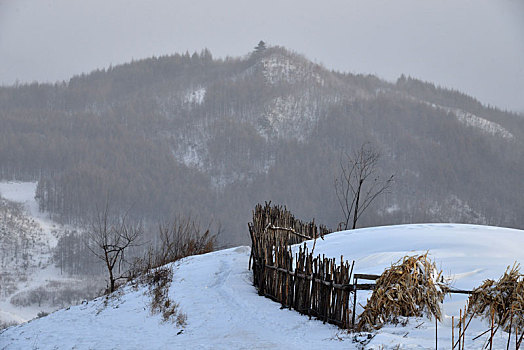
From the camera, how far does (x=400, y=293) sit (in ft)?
19.1

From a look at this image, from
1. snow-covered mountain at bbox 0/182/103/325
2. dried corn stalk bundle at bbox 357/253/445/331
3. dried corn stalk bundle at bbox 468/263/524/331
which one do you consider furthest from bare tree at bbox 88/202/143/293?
snow-covered mountain at bbox 0/182/103/325

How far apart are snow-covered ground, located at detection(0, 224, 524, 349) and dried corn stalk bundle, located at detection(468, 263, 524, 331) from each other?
18cm

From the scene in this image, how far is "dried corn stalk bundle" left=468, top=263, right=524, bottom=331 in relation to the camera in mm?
5133

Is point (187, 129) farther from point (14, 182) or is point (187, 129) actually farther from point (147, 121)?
point (14, 182)

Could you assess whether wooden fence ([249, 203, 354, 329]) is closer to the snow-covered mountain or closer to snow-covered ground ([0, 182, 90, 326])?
the snow-covered mountain

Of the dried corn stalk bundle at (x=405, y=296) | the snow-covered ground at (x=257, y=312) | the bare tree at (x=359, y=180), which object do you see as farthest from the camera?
the bare tree at (x=359, y=180)

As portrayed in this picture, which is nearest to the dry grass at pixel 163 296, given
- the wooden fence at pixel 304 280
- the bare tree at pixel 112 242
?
the wooden fence at pixel 304 280

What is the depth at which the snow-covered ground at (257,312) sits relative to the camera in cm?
596

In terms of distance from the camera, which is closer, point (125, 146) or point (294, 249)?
point (294, 249)

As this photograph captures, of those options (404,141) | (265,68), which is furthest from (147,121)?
(404,141)

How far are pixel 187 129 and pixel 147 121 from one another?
16.8 m

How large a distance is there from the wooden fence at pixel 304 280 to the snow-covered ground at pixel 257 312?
0.56ft

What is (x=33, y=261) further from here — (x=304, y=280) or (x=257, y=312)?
(x=304, y=280)

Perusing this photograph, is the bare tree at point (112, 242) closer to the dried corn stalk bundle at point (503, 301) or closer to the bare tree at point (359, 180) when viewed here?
the bare tree at point (359, 180)
